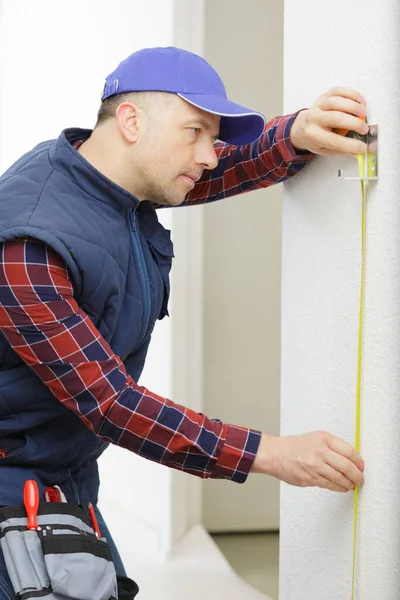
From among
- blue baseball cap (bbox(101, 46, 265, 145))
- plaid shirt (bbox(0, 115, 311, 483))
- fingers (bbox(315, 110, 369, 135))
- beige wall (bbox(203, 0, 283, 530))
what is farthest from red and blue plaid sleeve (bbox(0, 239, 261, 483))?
beige wall (bbox(203, 0, 283, 530))

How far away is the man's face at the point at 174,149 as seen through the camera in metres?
1.44

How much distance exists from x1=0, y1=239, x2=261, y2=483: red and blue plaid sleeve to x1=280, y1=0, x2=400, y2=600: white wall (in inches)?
7.5

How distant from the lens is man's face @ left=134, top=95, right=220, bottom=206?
1.44m

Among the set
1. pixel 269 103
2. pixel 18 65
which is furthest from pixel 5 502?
pixel 269 103

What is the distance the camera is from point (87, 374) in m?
1.29

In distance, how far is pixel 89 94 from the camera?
2.99 meters

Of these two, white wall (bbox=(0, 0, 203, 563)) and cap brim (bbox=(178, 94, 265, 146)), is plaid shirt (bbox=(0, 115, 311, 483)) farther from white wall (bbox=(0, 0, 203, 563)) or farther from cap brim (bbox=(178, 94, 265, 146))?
white wall (bbox=(0, 0, 203, 563))

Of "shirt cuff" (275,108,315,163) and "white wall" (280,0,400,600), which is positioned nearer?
"white wall" (280,0,400,600)

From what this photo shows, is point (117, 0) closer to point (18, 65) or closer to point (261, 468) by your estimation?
point (18, 65)

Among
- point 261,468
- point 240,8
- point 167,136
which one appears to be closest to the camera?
point 261,468

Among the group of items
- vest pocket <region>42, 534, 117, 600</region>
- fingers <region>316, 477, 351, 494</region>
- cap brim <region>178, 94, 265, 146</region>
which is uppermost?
cap brim <region>178, 94, 265, 146</region>

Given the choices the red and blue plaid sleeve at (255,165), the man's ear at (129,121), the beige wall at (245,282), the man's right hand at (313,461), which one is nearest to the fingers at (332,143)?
the red and blue plaid sleeve at (255,165)

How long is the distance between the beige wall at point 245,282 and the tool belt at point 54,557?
6.75 feet

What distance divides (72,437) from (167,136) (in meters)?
0.53
